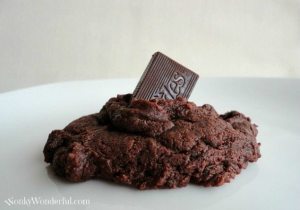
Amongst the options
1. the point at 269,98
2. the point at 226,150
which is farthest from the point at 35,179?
the point at 269,98

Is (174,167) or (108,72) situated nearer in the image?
(174,167)

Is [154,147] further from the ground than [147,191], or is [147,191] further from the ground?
[154,147]

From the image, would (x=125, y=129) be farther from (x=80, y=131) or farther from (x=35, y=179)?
(x=35, y=179)

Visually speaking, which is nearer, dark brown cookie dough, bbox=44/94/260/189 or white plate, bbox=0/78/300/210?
white plate, bbox=0/78/300/210

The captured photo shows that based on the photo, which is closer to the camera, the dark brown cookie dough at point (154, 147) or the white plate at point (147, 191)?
the white plate at point (147, 191)

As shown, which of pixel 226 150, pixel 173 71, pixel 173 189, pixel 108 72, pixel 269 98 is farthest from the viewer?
pixel 108 72
